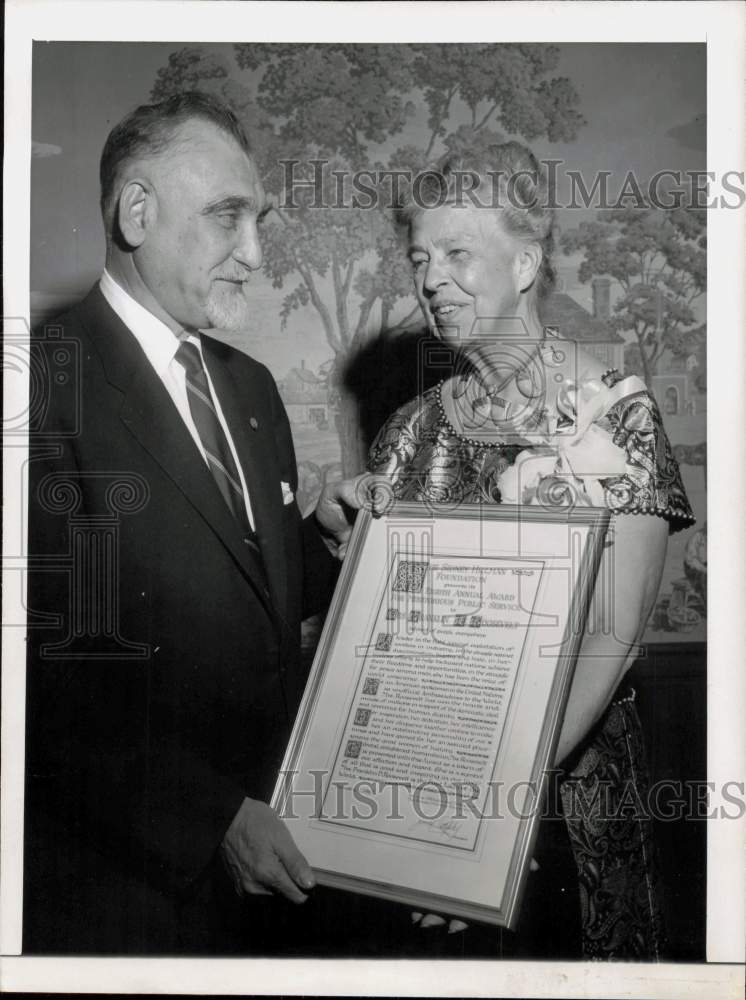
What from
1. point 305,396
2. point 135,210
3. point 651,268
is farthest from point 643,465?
point 135,210

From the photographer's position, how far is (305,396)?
2.47m

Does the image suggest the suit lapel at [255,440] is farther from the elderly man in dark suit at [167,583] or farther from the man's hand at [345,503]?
the man's hand at [345,503]

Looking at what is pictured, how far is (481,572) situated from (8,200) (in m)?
1.54

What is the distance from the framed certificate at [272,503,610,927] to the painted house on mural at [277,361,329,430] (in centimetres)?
31

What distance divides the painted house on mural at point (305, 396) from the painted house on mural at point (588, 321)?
1.94 feet

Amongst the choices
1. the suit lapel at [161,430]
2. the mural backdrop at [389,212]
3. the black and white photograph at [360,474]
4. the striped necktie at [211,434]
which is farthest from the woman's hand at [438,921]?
the striped necktie at [211,434]

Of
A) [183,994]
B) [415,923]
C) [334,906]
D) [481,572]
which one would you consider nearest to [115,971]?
[183,994]

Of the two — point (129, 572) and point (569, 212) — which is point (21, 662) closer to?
point (129, 572)

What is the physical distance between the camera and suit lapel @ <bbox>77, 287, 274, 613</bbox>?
241cm

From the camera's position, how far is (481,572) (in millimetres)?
2389

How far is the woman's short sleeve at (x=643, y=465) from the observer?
2406mm

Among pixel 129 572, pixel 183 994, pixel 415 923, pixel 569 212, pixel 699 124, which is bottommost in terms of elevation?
pixel 183 994

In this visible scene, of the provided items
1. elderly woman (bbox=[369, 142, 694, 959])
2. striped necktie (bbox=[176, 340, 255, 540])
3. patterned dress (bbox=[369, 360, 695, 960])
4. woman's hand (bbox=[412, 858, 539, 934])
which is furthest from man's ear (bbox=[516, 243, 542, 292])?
woman's hand (bbox=[412, 858, 539, 934])

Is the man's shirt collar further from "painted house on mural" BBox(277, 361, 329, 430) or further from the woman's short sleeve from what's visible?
the woman's short sleeve
